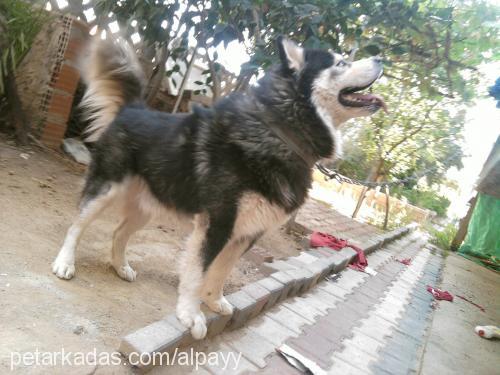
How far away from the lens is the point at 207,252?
93.4 inches

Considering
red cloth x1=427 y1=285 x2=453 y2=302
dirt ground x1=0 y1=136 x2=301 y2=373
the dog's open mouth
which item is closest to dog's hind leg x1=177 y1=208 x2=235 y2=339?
dirt ground x1=0 y1=136 x2=301 y2=373

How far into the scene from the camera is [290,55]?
2.50 metres

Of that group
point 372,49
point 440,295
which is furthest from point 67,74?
point 440,295

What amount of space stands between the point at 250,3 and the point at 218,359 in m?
3.02

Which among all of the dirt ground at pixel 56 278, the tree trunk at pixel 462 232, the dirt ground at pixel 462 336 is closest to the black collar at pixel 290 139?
the dirt ground at pixel 56 278

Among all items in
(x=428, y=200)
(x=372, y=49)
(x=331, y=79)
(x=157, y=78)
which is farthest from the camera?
(x=428, y=200)

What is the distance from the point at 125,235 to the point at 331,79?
1.94 meters

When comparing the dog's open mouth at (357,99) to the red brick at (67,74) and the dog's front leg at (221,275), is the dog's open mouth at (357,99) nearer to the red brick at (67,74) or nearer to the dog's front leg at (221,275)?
the dog's front leg at (221,275)

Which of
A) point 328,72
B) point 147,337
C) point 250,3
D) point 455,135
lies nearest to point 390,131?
point 455,135

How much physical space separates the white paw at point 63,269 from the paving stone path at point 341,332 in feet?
3.28

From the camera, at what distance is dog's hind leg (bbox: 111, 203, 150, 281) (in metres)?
3.05

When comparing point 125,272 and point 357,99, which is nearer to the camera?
point 357,99

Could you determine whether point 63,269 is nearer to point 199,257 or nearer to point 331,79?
point 199,257

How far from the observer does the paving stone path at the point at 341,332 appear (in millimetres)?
2521
